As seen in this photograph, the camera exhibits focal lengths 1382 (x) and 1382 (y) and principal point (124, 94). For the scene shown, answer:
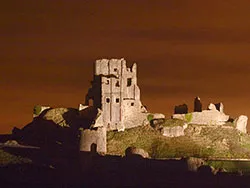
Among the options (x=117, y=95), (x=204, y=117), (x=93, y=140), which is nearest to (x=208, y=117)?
(x=204, y=117)

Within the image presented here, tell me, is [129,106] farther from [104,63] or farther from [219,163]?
[219,163]

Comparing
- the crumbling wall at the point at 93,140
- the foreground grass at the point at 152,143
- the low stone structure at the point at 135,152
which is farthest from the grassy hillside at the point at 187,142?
the low stone structure at the point at 135,152

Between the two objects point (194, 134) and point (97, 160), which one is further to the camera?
point (194, 134)

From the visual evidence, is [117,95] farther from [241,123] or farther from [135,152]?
[135,152]

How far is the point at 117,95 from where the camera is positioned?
12675 centimetres

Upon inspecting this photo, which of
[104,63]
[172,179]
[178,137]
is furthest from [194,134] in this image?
[172,179]

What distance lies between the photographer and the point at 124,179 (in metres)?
106

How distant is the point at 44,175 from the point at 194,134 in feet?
68.8

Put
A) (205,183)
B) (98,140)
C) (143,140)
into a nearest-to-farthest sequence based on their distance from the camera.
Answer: (205,183) < (98,140) < (143,140)

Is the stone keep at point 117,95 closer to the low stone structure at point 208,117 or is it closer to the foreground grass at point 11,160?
the low stone structure at point 208,117

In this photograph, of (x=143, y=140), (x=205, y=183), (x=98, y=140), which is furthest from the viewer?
(x=143, y=140)

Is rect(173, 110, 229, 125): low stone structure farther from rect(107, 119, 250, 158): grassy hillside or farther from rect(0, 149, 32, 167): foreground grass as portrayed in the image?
rect(0, 149, 32, 167): foreground grass

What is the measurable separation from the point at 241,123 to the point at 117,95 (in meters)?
12.9

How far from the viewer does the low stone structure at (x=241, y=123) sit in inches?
5149
